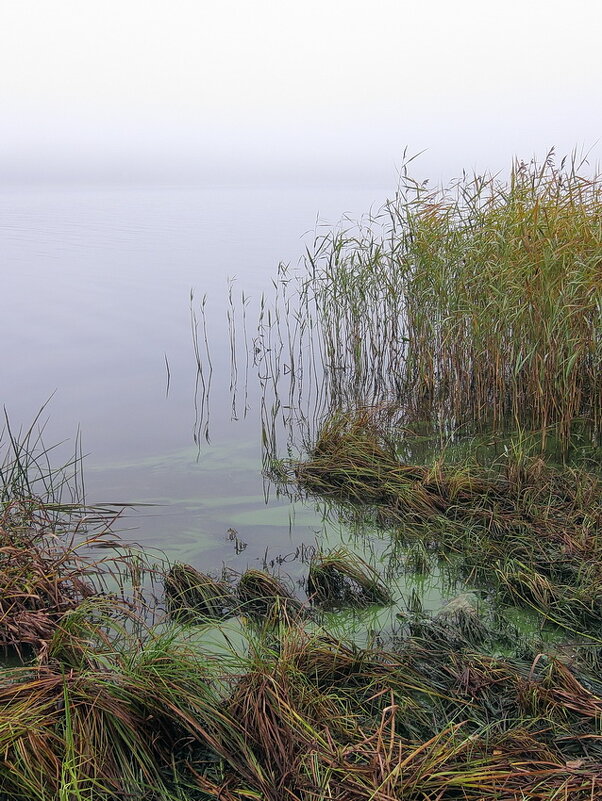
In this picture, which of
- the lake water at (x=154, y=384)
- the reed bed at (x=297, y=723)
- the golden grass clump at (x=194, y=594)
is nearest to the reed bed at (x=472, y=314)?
the lake water at (x=154, y=384)

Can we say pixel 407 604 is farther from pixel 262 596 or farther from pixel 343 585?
pixel 262 596

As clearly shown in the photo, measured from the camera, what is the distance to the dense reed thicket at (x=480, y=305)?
489 cm

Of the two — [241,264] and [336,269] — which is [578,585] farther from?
[241,264]

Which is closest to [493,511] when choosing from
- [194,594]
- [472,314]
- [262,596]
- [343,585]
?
[343,585]

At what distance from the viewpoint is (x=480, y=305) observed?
5430 mm

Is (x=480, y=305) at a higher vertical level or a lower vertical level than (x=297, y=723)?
higher

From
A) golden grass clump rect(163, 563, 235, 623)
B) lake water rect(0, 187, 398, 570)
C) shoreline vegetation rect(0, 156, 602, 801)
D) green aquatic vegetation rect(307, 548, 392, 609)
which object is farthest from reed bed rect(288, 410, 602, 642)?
golden grass clump rect(163, 563, 235, 623)

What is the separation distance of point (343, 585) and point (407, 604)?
301mm

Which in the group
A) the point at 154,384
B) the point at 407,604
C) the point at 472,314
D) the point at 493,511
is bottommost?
the point at 407,604

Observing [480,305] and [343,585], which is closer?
[343,585]

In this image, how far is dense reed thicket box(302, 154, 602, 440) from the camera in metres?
4.89

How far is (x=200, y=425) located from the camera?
6.43 meters

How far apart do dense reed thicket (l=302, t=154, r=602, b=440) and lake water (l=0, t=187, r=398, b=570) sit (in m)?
1.32

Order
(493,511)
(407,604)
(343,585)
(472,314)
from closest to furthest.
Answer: (407,604) → (343,585) → (493,511) → (472,314)
